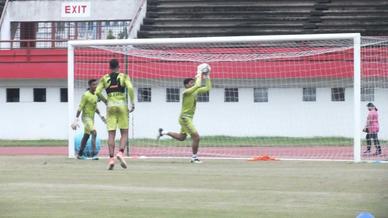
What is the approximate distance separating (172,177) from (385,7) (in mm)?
26324

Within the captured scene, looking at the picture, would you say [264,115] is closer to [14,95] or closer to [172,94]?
[172,94]

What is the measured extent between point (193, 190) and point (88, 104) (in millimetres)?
9006

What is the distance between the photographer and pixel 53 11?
43062 millimetres

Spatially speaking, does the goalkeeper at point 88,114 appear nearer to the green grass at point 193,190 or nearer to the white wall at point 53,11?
the green grass at point 193,190

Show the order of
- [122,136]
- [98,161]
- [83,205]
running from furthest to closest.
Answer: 1. [98,161]
2. [122,136]
3. [83,205]

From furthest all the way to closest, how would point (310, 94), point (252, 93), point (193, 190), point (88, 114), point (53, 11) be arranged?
point (53, 11), point (252, 93), point (310, 94), point (88, 114), point (193, 190)

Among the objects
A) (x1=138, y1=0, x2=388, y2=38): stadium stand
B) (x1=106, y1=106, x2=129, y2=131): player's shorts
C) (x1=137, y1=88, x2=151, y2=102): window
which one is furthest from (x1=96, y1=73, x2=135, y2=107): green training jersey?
(x1=138, y1=0, x2=388, y2=38): stadium stand

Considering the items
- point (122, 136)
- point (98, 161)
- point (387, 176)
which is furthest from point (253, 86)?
point (387, 176)

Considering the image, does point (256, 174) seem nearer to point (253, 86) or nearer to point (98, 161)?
point (98, 161)

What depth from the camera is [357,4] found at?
128ft

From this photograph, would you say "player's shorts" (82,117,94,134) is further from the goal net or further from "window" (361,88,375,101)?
"window" (361,88,375,101)

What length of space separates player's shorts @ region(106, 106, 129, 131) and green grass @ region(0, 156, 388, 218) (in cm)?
88

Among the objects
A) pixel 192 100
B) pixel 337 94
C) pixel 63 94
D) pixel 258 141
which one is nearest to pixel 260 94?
pixel 258 141

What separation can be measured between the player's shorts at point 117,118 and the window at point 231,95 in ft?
44.5
